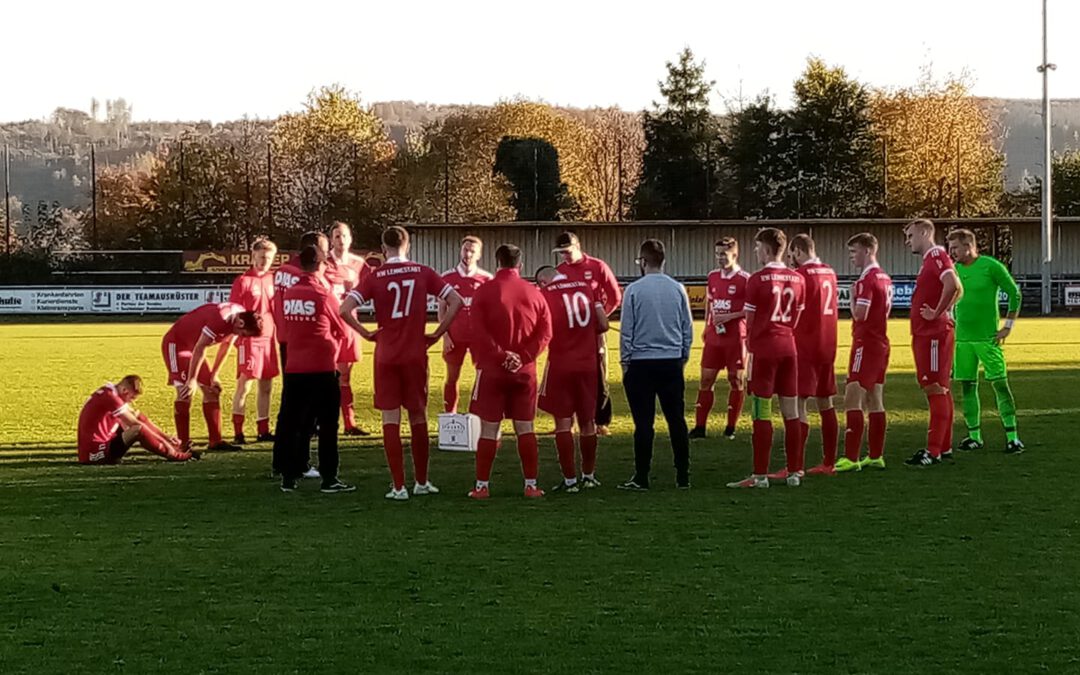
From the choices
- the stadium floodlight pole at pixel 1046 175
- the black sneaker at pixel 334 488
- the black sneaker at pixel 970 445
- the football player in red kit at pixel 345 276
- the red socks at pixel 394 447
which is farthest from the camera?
the stadium floodlight pole at pixel 1046 175

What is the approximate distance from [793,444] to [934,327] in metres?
1.85

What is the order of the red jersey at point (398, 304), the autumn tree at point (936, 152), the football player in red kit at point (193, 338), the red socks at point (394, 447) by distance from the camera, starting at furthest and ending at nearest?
1. the autumn tree at point (936, 152)
2. the football player in red kit at point (193, 338)
3. the red socks at point (394, 447)
4. the red jersey at point (398, 304)

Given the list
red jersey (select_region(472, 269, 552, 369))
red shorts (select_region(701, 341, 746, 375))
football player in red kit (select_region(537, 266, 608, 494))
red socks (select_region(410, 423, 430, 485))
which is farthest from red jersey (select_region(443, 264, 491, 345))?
red jersey (select_region(472, 269, 552, 369))

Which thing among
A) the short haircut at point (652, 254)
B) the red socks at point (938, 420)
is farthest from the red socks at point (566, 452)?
the red socks at point (938, 420)

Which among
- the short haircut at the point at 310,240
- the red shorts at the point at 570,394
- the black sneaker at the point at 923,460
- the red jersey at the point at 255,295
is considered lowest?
the black sneaker at the point at 923,460

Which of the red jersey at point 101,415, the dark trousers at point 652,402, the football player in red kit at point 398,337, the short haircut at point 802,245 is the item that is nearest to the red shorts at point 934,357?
the short haircut at point 802,245

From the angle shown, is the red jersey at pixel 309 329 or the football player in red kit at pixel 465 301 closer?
the red jersey at pixel 309 329

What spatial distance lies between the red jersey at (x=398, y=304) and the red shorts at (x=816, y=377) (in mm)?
3222

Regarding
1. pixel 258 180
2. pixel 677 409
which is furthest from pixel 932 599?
pixel 258 180

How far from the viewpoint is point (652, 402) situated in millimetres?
11242

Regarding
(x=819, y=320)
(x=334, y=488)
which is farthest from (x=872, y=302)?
(x=334, y=488)

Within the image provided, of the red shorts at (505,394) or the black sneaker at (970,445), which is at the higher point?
the red shorts at (505,394)

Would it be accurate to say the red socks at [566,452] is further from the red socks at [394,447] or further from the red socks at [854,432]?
the red socks at [854,432]

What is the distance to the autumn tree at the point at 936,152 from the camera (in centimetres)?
7569
